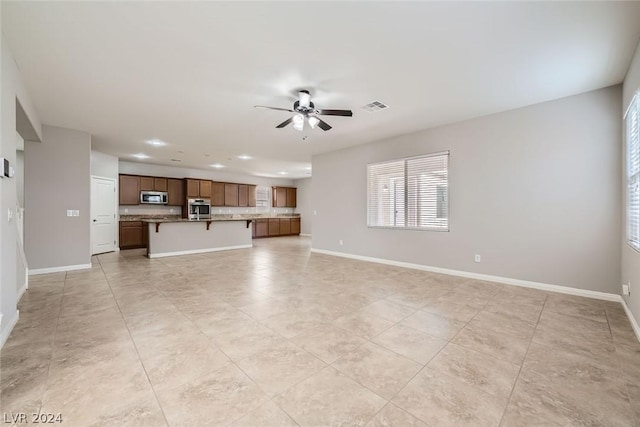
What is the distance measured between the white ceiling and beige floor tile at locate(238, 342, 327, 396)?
2727 mm

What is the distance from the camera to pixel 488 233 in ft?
14.1

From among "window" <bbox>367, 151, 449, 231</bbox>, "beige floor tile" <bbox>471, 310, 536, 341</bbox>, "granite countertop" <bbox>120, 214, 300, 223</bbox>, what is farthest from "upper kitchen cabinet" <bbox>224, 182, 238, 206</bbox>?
"beige floor tile" <bbox>471, 310, 536, 341</bbox>

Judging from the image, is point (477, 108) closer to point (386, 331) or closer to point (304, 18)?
point (304, 18)

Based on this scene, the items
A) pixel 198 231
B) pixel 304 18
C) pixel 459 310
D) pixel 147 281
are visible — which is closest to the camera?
pixel 304 18

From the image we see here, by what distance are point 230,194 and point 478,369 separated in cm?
999

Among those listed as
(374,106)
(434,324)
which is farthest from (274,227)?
(434,324)

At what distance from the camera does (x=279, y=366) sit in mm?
1948

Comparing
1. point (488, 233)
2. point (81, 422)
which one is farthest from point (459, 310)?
point (81, 422)

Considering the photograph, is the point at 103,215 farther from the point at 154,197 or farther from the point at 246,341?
the point at 246,341

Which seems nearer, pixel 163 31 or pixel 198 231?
pixel 163 31

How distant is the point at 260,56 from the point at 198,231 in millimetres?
5659

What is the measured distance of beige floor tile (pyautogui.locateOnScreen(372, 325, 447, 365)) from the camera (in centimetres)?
212

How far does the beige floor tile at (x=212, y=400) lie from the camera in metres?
1.45

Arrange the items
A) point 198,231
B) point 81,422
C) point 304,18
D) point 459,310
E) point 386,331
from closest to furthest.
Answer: point 81,422, point 304,18, point 386,331, point 459,310, point 198,231
